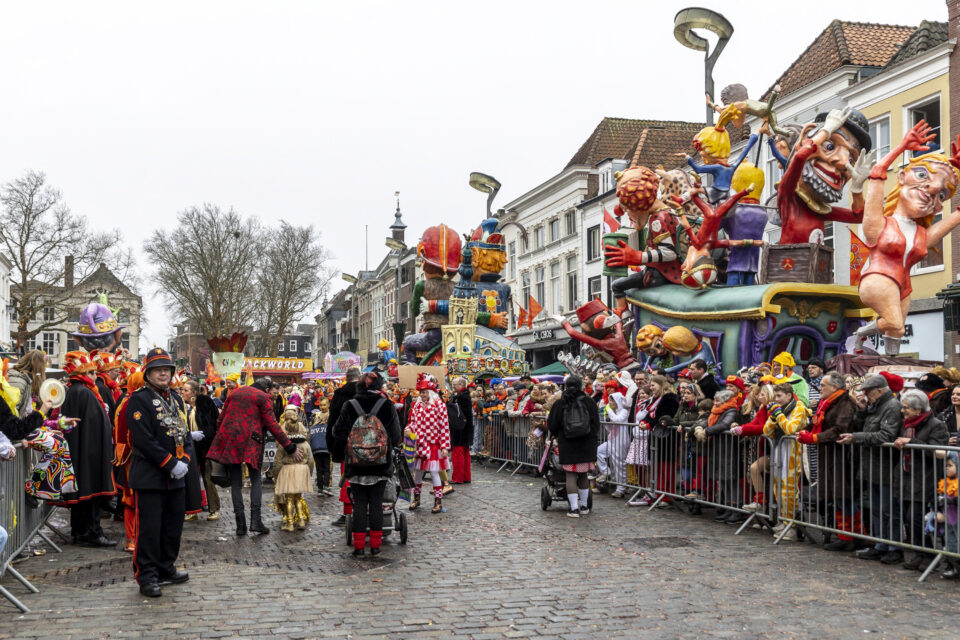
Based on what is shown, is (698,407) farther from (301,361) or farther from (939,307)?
(301,361)

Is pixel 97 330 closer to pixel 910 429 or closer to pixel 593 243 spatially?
pixel 910 429

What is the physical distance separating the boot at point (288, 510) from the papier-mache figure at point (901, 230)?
868 centimetres

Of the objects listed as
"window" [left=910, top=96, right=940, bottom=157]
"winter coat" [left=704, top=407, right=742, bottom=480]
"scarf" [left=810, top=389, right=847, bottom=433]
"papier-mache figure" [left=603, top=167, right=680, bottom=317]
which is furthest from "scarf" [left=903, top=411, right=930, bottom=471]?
"window" [left=910, top=96, right=940, bottom=157]

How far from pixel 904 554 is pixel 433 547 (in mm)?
4160

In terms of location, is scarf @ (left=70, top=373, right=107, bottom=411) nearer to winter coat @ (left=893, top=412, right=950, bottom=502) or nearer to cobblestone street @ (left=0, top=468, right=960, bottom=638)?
cobblestone street @ (left=0, top=468, right=960, bottom=638)

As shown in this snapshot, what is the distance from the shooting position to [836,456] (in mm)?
8961

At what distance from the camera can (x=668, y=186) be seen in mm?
17453

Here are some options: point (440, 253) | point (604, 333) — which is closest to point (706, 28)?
point (604, 333)

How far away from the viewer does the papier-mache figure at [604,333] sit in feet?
60.6

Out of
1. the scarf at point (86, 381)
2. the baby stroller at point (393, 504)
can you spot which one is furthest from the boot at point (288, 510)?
the scarf at point (86, 381)

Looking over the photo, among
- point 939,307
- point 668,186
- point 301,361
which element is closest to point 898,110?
point 939,307

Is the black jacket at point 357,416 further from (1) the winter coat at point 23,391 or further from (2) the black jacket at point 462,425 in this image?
(2) the black jacket at point 462,425

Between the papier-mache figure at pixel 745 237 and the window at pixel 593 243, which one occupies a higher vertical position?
the window at pixel 593 243

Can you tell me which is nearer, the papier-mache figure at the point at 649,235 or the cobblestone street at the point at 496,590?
the cobblestone street at the point at 496,590
